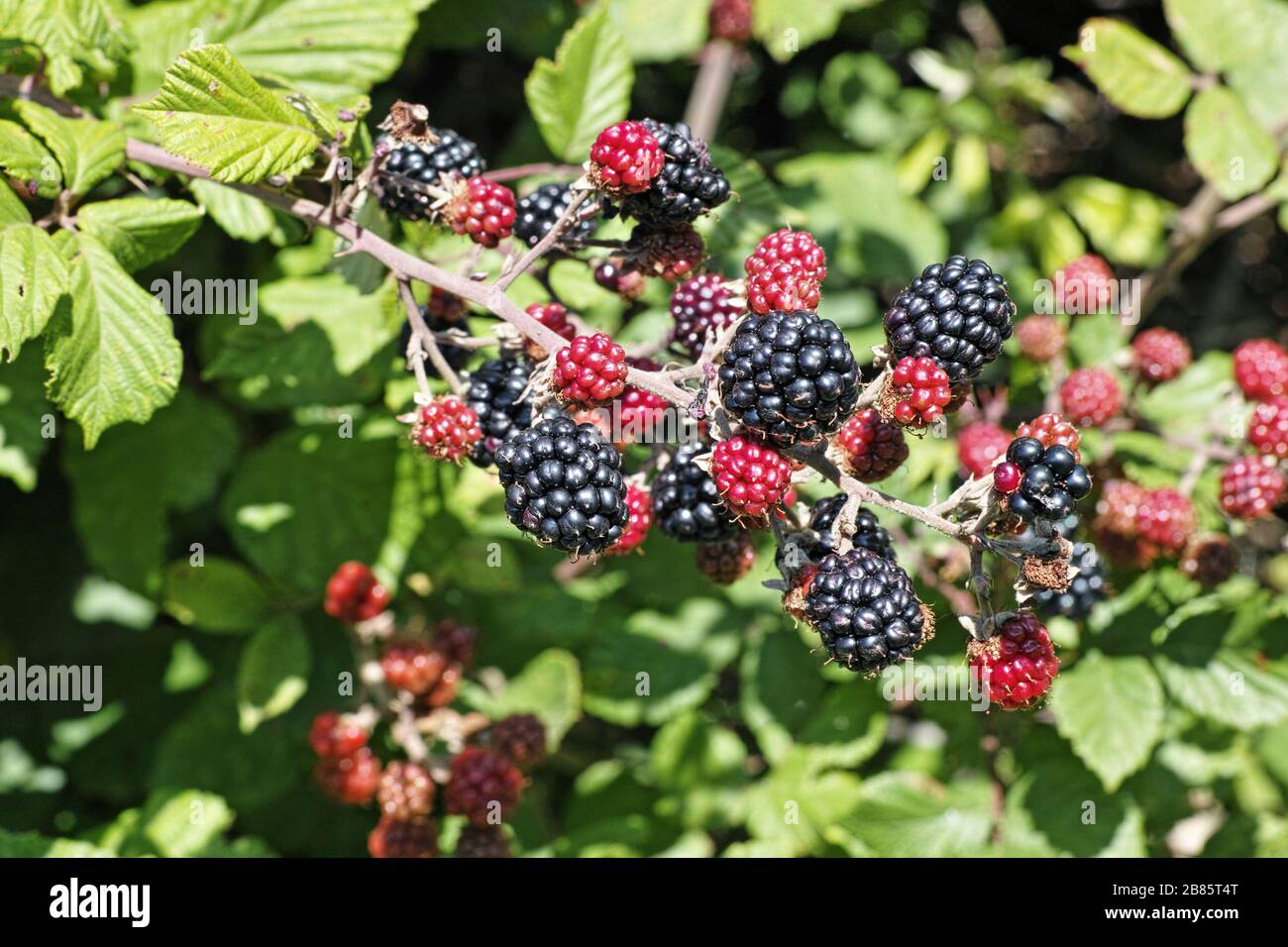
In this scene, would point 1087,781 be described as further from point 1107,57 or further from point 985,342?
point 1107,57

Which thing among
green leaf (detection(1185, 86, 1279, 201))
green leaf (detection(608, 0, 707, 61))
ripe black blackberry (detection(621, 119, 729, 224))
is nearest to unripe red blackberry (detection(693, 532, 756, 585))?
ripe black blackberry (detection(621, 119, 729, 224))

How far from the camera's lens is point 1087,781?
10.4 ft

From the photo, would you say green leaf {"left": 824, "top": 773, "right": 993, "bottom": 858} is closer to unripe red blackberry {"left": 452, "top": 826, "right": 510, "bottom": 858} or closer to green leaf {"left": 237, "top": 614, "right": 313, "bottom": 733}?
unripe red blackberry {"left": 452, "top": 826, "right": 510, "bottom": 858}

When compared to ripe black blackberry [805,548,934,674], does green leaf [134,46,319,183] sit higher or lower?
higher

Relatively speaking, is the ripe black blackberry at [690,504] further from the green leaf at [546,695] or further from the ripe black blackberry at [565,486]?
the green leaf at [546,695]

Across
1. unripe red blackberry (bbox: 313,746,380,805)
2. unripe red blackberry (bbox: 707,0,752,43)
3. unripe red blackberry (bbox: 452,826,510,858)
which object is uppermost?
unripe red blackberry (bbox: 707,0,752,43)

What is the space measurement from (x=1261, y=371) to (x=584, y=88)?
2021 mm

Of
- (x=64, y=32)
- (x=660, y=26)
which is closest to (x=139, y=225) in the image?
(x=64, y=32)

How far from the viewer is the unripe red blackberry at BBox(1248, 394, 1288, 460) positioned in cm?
272

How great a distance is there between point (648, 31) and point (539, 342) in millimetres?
2474

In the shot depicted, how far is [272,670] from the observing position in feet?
10.4

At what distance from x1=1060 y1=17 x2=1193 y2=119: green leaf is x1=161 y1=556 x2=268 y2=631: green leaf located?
3090 millimetres
